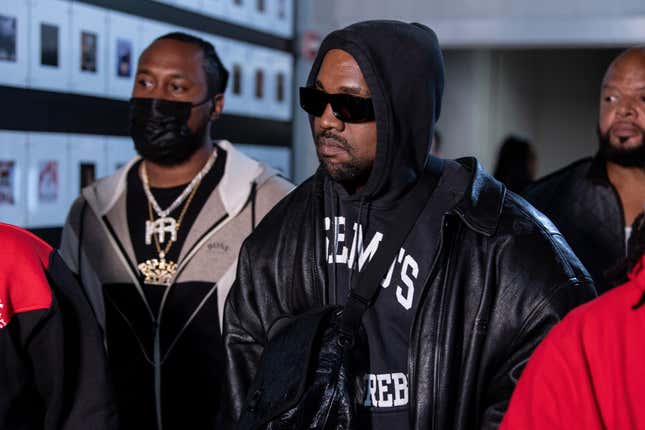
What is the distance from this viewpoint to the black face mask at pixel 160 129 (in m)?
3.42

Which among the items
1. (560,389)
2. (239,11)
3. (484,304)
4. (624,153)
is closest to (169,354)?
(484,304)

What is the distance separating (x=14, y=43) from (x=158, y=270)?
3.26 ft

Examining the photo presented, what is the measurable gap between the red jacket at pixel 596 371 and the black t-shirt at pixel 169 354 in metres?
1.74

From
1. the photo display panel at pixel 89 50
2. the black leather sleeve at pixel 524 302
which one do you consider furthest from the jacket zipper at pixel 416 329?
the photo display panel at pixel 89 50

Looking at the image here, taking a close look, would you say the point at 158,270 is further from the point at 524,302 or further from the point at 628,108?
the point at 628,108

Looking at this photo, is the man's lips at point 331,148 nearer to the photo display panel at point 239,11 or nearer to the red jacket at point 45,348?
the red jacket at point 45,348

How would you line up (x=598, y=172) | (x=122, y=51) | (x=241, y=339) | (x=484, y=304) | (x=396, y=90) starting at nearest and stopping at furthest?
(x=484, y=304)
(x=396, y=90)
(x=241, y=339)
(x=598, y=172)
(x=122, y=51)

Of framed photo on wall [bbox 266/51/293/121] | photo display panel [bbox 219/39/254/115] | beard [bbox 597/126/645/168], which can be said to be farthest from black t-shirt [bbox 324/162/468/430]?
framed photo on wall [bbox 266/51/293/121]

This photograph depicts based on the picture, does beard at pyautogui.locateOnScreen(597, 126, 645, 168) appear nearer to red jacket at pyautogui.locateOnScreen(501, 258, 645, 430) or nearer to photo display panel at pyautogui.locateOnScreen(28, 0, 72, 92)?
red jacket at pyautogui.locateOnScreen(501, 258, 645, 430)

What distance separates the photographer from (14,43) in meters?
3.63

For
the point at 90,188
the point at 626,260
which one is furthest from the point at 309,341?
the point at 90,188

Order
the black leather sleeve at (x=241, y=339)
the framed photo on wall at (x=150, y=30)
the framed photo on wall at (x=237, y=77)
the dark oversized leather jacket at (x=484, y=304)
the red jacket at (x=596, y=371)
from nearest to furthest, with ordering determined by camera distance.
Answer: the red jacket at (x=596, y=371) < the dark oversized leather jacket at (x=484, y=304) < the black leather sleeve at (x=241, y=339) < the framed photo on wall at (x=150, y=30) < the framed photo on wall at (x=237, y=77)

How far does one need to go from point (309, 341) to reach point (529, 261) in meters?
0.50

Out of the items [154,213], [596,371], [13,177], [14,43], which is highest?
[14,43]
